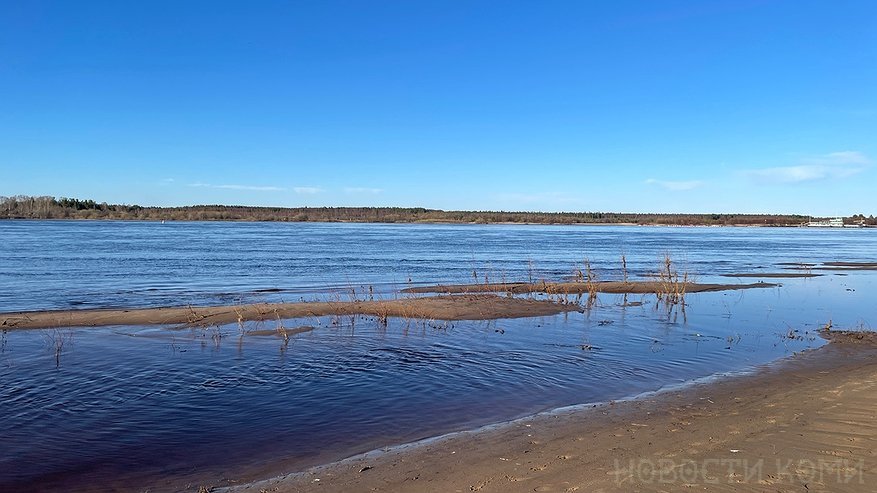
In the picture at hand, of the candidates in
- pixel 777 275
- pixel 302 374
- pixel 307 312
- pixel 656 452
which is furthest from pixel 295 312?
pixel 777 275

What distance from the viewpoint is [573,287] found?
26141 millimetres

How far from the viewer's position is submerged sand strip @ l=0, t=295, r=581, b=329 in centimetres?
1705

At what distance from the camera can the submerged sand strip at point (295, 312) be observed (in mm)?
17047

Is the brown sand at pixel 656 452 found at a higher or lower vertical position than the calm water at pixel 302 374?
higher

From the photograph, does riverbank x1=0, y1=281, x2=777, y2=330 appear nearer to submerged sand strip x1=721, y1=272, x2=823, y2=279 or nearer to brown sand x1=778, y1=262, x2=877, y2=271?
submerged sand strip x1=721, y1=272, x2=823, y2=279

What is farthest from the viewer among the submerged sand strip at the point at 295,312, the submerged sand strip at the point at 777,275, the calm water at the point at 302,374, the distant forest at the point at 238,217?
the distant forest at the point at 238,217

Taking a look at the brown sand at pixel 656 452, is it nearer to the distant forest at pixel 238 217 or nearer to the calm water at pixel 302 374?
the calm water at pixel 302 374

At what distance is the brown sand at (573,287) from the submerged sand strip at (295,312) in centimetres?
308

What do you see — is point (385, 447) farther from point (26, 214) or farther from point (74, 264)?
point (26, 214)

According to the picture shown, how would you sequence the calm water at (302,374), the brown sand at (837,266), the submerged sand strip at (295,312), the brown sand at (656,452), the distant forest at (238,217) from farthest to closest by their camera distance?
the distant forest at (238,217), the brown sand at (837,266), the submerged sand strip at (295,312), the calm water at (302,374), the brown sand at (656,452)

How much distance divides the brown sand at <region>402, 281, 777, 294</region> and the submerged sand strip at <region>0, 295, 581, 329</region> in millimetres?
3085

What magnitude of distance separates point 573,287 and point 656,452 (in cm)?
1932

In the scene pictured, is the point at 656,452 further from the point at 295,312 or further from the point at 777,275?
the point at 777,275

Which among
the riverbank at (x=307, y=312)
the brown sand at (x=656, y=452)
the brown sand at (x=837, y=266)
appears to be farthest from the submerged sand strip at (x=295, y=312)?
the brown sand at (x=837, y=266)
